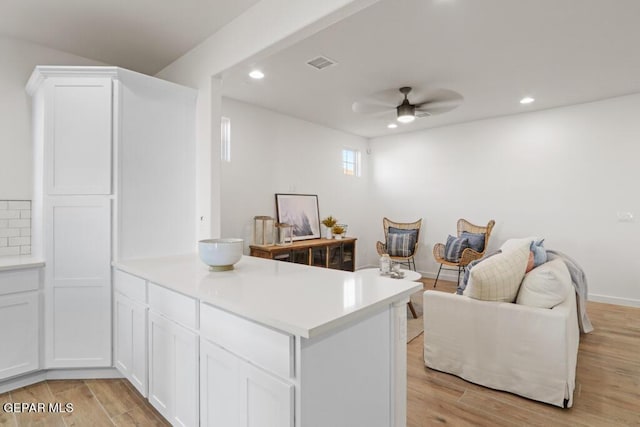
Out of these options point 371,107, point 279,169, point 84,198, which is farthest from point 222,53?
point 279,169

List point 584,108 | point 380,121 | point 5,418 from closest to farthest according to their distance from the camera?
point 5,418 < point 584,108 < point 380,121

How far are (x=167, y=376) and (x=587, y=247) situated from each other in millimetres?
5189

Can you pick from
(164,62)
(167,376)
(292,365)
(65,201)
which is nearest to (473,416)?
(292,365)

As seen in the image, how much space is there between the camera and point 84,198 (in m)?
2.29

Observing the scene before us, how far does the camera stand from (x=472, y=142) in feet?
17.4

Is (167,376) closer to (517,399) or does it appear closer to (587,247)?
(517,399)

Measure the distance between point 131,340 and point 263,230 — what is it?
2.35 meters

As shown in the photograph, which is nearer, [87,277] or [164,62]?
[87,277]

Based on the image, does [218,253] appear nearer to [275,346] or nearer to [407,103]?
[275,346]

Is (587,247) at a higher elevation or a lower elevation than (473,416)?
higher

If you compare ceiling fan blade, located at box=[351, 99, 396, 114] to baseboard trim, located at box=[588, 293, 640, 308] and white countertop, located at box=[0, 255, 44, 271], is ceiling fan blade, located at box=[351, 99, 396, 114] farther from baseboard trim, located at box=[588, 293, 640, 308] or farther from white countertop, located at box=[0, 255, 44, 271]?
baseboard trim, located at box=[588, 293, 640, 308]

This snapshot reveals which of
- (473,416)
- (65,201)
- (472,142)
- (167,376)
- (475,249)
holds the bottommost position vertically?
(473,416)

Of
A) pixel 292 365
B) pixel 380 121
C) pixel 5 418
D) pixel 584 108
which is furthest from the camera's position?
pixel 380 121

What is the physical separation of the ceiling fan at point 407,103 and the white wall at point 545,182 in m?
2.04
